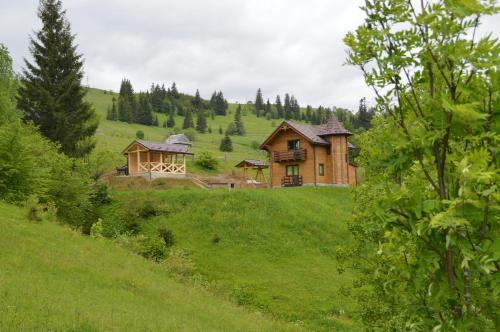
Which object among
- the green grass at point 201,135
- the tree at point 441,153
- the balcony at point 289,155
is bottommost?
the tree at point 441,153

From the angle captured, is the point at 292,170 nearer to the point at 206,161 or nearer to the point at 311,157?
the point at 311,157

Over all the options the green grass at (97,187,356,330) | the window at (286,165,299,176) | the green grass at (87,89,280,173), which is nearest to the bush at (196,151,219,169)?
the green grass at (87,89,280,173)

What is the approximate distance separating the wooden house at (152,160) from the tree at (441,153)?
156 ft

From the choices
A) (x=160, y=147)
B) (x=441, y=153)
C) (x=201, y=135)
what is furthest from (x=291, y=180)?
(x=201, y=135)

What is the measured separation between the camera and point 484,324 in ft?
13.7

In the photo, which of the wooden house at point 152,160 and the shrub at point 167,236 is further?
the wooden house at point 152,160

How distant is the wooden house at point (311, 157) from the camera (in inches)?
1966

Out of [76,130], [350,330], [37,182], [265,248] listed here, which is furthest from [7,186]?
[350,330]

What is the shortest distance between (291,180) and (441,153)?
47.5 meters

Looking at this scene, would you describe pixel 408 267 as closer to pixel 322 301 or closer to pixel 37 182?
pixel 322 301

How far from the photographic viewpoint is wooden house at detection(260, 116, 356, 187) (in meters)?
49.9

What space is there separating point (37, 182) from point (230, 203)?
1621 centimetres

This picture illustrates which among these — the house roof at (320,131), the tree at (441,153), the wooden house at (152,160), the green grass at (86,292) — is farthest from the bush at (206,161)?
the tree at (441,153)

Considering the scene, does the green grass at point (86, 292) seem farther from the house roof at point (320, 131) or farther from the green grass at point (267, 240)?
the house roof at point (320, 131)
